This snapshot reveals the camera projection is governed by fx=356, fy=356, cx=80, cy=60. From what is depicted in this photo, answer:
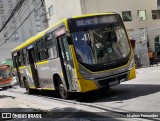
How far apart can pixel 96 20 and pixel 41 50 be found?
12.8 ft

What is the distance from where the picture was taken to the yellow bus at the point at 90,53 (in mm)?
12219

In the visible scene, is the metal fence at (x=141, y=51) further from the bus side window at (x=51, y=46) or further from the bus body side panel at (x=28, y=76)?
the bus side window at (x=51, y=46)

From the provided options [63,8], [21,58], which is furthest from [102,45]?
[63,8]

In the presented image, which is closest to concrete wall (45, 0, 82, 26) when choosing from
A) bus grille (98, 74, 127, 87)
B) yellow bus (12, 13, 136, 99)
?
yellow bus (12, 13, 136, 99)

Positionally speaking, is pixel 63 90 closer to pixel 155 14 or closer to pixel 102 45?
pixel 102 45

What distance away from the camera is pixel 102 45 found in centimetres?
1260

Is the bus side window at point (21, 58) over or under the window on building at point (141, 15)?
under

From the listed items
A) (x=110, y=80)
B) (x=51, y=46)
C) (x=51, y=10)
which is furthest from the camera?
(x=51, y=10)

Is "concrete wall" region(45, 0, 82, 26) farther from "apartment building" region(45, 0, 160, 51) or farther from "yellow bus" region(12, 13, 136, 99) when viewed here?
"yellow bus" region(12, 13, 136, 99)

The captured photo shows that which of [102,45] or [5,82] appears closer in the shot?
[102,45]

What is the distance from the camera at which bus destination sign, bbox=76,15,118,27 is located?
1267cm

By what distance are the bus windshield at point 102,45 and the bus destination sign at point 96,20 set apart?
21 centimetres

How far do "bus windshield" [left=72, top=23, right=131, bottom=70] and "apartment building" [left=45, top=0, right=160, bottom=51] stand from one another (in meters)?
24.1

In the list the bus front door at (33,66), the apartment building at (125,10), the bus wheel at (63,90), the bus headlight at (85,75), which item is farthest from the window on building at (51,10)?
the bus headlight at (85,75)
